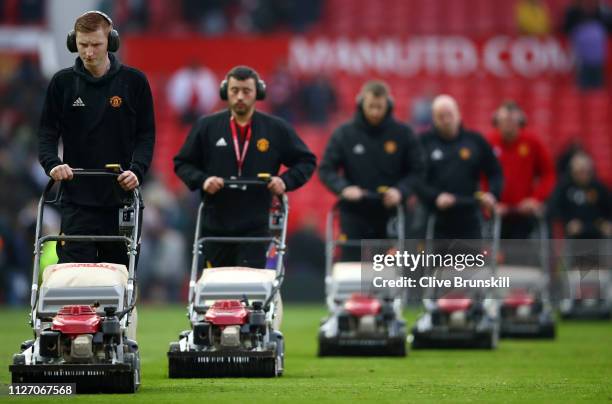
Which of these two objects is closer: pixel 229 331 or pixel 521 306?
pixel 229 331

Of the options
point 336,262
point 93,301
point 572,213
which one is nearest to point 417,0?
point 572,213

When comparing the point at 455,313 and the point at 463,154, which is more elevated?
the point at 463,154

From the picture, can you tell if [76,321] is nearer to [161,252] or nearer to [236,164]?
[236,164]

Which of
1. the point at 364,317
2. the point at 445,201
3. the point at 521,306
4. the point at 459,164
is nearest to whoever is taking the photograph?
the point at 364,317

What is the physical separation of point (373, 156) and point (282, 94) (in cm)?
1538

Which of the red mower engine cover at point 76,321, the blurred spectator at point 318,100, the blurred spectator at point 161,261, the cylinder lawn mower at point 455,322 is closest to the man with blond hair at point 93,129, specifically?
the red mower engine cover at point 76,321

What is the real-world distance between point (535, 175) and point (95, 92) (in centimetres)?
813

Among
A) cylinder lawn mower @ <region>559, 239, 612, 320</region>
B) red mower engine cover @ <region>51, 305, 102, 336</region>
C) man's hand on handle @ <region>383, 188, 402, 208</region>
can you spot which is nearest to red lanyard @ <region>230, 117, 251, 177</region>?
man's hand on handle @ <region>383, 188, 402, 208</region>

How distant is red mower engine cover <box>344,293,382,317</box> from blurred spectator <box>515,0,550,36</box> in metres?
19.2

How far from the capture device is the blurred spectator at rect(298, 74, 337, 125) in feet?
96.6

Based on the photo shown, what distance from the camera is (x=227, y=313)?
10.5m

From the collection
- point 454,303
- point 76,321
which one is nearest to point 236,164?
point 76,321

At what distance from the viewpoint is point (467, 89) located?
103 feet

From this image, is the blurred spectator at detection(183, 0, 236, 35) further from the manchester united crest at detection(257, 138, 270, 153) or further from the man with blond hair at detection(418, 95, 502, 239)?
the manchester united crest at detection(257, 138, 270, 153)
